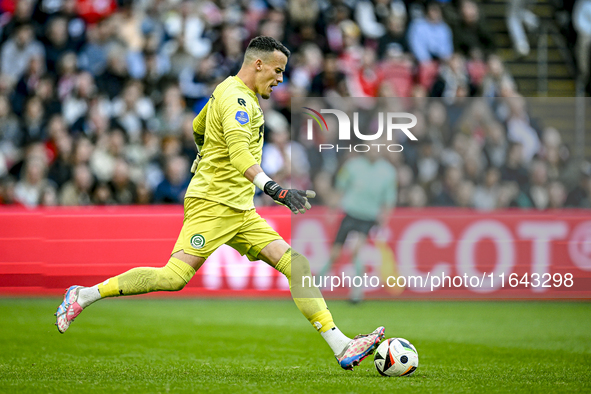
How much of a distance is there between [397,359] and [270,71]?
2.43m

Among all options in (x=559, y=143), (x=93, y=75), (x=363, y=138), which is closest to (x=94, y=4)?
(x=93, y=75)

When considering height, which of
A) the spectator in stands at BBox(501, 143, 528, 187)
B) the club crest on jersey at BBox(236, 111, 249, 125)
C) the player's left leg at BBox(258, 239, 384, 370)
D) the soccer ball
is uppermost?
the club crest on jersey at BBox(236, 111, 249, 125)

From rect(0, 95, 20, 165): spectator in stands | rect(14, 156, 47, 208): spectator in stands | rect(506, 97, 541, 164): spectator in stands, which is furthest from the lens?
rect(0, 95, 20, 165): spectator in stands

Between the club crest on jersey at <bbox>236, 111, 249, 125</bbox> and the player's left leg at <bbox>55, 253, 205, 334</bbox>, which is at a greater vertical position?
the club crest on jersey at <bbox>236, 111, 249, 125</bbox>

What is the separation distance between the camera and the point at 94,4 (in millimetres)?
15695

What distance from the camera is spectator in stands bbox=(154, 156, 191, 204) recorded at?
13164 mm

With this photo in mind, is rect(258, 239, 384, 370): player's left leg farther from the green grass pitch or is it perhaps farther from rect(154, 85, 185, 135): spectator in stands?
rect(154, 85, 185, 135): spectator in stands

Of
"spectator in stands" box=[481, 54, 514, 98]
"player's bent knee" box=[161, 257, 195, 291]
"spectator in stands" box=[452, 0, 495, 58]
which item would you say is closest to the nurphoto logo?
"spectator in stands" box=[481, 54, 514, 98]

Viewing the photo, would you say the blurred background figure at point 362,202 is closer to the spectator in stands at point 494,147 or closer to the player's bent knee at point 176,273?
the spectator in stands at point 494,147

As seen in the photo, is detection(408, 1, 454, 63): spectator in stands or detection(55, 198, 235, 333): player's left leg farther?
detection(408, 1, 454, 63): spectator in stands

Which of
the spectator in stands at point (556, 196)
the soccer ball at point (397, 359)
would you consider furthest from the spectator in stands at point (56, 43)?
the soccer ball at point (397, 359)

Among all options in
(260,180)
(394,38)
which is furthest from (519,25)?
(260,180)

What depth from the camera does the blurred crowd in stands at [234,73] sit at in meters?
13.2

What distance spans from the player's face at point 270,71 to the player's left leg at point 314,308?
121cm
